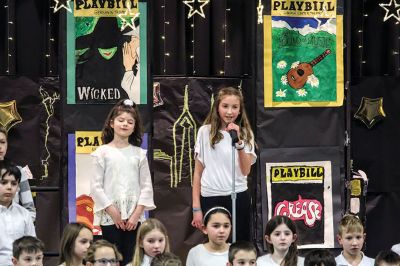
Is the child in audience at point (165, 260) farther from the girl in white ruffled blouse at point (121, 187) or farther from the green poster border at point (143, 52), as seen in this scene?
the green poster border at point (143, 52)

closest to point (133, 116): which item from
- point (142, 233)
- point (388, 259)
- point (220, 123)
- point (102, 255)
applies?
point (220, 123)

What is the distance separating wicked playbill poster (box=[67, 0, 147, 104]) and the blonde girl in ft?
3.81

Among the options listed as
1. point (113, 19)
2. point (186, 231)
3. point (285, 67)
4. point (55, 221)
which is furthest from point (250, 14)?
point (55, 221)

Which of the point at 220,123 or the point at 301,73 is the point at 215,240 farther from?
the point at 301,73

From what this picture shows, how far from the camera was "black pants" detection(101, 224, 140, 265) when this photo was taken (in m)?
5.34

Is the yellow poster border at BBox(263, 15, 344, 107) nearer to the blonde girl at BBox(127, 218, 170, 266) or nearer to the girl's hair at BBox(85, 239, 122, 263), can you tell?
the blonde girl at BBox(127, 218, 170, 266)

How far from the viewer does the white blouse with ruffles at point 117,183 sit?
531 cm

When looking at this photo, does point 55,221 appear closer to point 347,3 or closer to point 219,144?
point 219,144

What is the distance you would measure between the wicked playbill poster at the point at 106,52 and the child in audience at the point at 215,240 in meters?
1.06

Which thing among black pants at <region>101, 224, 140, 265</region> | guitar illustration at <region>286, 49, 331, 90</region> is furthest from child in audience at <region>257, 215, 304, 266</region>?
guitar illustration at <region>286, 49, 331, 90</region>

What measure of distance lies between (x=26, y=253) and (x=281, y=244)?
1540mm

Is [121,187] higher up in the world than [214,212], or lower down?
higher up

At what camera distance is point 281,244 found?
5.52 metres

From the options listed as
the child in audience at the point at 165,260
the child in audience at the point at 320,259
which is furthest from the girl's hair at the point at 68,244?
the child in audience at the point at 320,259
